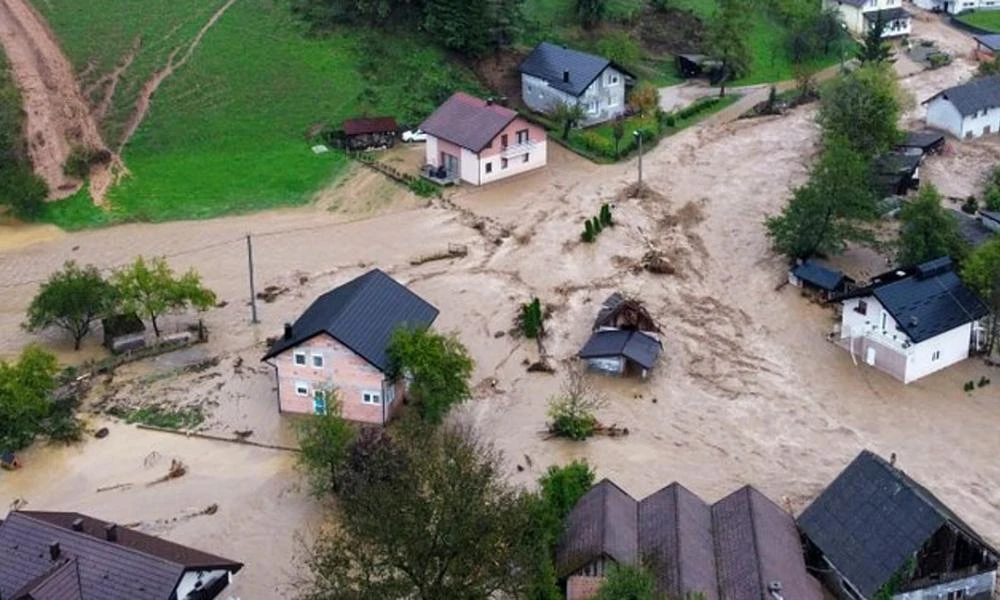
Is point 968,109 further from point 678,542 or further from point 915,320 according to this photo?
point 678,542

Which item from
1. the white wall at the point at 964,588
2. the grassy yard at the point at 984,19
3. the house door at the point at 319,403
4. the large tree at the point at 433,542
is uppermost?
the large tree at the point at 433,542

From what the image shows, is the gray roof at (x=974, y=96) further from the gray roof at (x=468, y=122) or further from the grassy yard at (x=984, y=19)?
the gray roof at (x=468, y=122)

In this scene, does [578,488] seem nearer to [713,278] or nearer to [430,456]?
[430,456]

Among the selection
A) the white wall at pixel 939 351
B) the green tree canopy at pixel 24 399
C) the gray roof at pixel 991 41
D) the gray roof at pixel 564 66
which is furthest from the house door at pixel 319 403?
the gray roof at pixel 991 41

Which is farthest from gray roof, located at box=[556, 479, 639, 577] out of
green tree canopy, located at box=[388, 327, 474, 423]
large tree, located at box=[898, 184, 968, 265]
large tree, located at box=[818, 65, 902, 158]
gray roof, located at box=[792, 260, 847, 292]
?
large tree, located at box=[818, 65, 902, 158]

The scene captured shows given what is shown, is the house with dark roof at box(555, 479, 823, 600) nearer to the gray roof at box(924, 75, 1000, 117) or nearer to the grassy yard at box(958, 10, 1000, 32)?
the gray roof at box(924, 75, 1000, 117)

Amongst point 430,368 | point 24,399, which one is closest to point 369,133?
point 430,368
